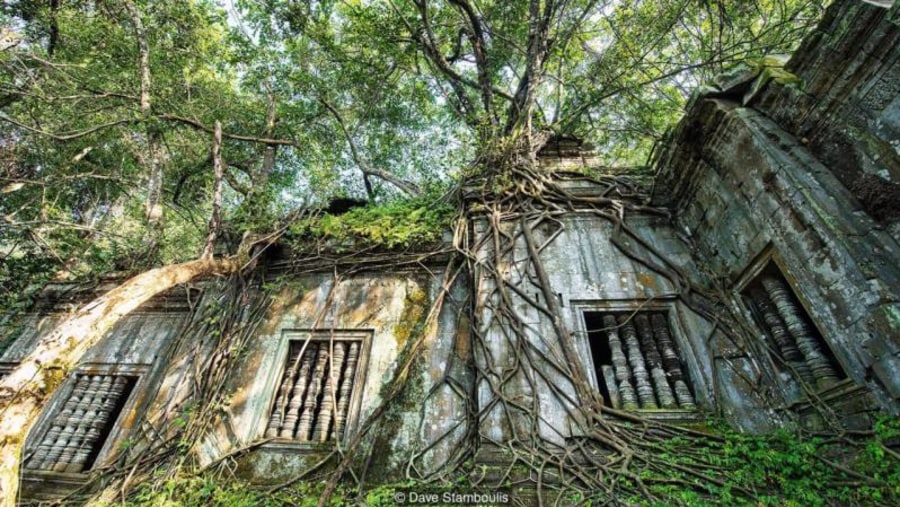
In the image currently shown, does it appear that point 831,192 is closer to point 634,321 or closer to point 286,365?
point 634,321

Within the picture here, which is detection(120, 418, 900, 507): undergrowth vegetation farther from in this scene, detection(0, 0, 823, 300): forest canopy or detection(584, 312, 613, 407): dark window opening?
detection(0, 0, 823, 300): forest canopy

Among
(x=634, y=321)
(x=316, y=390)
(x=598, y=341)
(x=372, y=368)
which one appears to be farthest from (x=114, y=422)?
(x=634, y=321)

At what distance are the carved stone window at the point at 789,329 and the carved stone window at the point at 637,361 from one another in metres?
0.79

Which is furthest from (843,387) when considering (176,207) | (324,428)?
(176,207)

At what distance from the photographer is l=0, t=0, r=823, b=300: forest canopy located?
5770mm

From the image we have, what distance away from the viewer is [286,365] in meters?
4.63

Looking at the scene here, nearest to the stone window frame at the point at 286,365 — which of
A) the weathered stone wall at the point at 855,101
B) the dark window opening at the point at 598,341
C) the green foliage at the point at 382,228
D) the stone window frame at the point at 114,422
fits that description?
the green foliage at the point at 382,228

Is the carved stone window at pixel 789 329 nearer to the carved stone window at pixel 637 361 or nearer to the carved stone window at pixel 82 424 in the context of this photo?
the carved stone window at pixel 637 361

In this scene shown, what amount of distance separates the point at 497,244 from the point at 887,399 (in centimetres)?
330

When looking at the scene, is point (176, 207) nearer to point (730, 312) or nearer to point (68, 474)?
point (68, 474)

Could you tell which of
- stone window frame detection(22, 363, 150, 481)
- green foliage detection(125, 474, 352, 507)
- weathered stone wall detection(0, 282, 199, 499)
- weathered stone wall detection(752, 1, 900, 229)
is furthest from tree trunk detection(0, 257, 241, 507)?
weathered stone wall detection(752, 1, 900, 229)

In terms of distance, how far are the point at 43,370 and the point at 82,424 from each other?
10.4 ft

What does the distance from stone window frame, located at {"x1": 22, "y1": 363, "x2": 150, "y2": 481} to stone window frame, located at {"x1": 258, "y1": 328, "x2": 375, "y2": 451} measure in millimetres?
1902

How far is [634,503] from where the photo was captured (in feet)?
9.02
